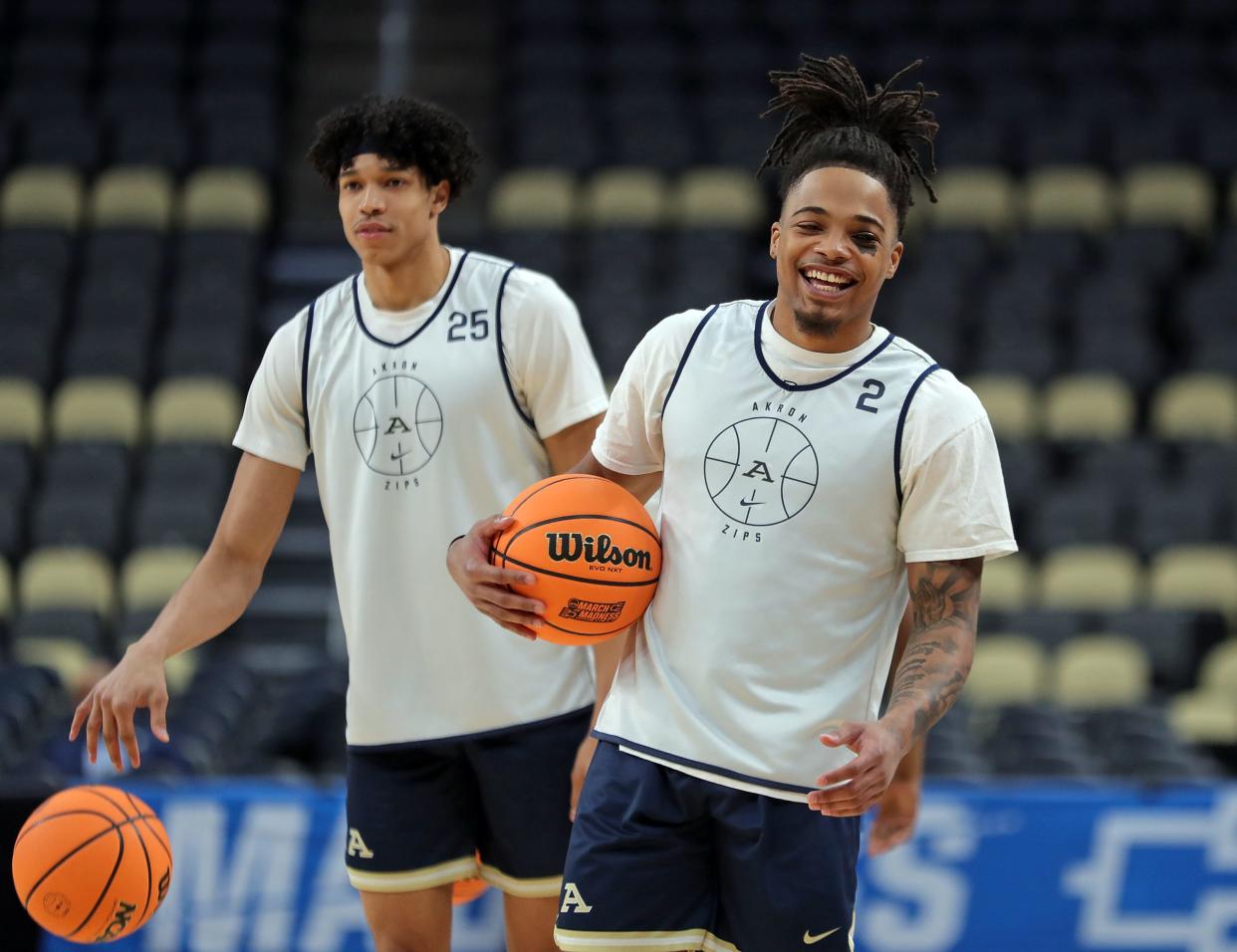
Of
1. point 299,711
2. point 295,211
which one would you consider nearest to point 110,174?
point 295,211

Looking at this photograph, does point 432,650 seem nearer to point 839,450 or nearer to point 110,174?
point 839,450

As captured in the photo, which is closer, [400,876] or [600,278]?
[400,876]

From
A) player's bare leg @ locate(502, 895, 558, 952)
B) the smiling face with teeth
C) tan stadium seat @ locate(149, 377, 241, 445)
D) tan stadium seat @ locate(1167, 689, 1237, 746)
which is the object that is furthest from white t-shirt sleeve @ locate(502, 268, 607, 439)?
tan stadium seat @ locate(149, 377, 241, 445)

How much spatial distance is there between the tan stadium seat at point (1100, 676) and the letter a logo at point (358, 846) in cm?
580

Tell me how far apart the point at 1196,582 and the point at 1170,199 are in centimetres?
386

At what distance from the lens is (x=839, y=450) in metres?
2.97

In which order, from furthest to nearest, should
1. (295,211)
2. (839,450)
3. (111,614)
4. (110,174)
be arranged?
(295,211) < (110,174) < (111,614) < (839,450)

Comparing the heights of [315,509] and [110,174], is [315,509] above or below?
below

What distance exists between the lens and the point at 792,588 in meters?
2.97

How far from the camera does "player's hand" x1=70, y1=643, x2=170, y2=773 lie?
3.34 metres

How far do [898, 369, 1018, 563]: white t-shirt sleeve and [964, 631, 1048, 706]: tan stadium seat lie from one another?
6065 mm

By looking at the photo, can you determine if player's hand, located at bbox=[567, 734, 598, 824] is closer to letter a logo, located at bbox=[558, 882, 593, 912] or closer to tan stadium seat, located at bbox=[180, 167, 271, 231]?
letter a logo, located at bbox=[558, 882, 593, 912]

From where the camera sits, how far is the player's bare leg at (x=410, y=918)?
146 inches

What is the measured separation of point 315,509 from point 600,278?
8.39 ft
